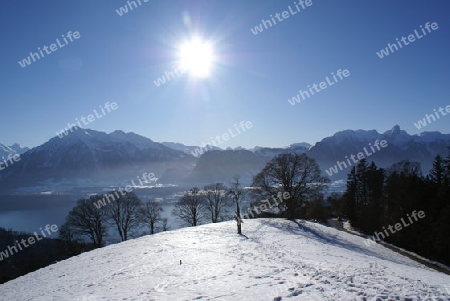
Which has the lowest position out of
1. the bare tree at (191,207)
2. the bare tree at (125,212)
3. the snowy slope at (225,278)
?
the snowy slope at (225,278)

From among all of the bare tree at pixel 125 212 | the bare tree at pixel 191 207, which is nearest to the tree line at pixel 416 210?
the bare tree at pixel 191 207

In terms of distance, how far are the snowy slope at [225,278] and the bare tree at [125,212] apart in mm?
29374

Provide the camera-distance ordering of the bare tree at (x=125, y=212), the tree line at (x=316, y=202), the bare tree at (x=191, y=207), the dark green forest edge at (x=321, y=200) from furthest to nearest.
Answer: the bare tree at (x=191, y=207)
the bare tree at (x=125, y=212)
the dark green forest edge at (x=321, y=200)
the tree line at (x=316, y=202)

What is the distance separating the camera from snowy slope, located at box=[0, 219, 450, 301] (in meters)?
9.05

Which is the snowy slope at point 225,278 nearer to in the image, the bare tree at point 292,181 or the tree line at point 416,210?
the bare tree at point 292,181

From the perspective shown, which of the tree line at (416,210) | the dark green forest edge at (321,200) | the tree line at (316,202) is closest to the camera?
the tree line at (416,210)

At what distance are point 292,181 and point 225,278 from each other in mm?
30760

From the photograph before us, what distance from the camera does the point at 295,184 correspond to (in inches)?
1575

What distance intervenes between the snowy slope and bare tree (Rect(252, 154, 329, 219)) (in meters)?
18.6

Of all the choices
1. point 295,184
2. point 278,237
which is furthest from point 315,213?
point 278,237

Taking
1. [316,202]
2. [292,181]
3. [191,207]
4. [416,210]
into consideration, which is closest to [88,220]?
[191,207]

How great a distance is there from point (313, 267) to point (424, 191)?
119 ft

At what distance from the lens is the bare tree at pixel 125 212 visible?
4844 cm

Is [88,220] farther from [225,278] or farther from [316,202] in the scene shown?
[225,278]
